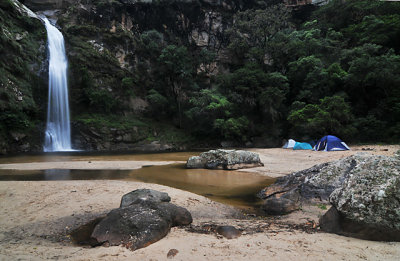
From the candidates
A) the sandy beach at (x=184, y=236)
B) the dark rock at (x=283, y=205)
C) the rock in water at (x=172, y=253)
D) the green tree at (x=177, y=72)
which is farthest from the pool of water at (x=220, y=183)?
the green tree at (x=177, y=72)

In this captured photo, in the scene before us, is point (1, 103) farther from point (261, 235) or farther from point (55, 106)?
point (261, 235)

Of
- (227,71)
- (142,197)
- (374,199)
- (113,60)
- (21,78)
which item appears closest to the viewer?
(374,199)

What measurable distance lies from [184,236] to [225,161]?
726 cm

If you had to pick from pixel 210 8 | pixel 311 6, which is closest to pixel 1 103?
pixel 210 8

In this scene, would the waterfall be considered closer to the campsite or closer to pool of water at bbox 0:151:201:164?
the campsite

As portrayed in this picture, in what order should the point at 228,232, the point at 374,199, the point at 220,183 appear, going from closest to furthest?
the point at 374,199 → the point at 228,232 → the point at 220,183

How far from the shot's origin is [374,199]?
2.81 metres

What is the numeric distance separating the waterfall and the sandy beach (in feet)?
62.2

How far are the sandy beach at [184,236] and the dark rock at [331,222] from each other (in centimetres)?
14

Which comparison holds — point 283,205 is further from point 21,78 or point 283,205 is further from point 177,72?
point 177,72

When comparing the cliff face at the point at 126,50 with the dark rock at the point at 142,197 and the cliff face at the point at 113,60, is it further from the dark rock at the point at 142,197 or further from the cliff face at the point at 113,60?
the dark rock at the point at 142,197

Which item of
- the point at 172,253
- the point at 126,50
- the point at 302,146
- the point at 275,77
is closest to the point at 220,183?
the point at 172,253

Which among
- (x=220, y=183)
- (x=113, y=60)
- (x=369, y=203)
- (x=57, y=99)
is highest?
(x=113, y=60)

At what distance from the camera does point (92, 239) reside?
3098mm
